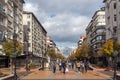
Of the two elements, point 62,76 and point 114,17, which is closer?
point 62,76

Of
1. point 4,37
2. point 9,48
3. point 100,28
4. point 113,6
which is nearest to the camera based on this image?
point 9,48

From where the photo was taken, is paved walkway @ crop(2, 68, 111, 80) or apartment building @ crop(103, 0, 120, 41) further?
apartment building @ crop(103, 0, 120, 41)

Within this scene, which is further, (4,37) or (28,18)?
(28,18)

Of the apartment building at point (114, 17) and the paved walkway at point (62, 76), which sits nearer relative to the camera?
the paved walkway at point (62, 76)

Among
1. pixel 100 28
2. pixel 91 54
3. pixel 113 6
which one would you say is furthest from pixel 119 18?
pixel 91 54

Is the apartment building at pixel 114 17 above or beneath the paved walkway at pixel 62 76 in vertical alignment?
above

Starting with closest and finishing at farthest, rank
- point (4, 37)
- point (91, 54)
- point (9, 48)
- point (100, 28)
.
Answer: point (9, 48)
point (4, 37)
point (100, 28)
point (91, 54)

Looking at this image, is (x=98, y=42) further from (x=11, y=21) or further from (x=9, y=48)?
(x=9, y=48)

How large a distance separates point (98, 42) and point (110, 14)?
36.6 meters

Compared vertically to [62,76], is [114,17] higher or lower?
higher

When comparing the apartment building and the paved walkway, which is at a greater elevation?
the apartment building

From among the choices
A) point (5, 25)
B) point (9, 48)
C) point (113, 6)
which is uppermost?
point (113, 6)

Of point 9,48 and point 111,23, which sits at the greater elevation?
point 111,23

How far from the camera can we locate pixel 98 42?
10838 centimetres
